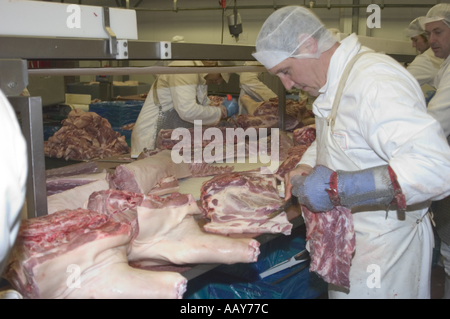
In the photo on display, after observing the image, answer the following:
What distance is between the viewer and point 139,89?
31.5 ft

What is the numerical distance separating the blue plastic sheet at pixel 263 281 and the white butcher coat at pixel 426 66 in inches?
114

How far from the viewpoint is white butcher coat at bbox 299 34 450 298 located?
5.87ft

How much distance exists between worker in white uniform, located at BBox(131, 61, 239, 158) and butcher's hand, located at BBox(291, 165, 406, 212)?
2654 millimetres

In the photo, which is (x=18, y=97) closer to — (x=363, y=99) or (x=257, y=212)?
(x=257, y=212)

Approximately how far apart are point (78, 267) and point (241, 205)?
41.6 inches

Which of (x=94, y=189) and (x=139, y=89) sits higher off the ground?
(x=139, y=89)

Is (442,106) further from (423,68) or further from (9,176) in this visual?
(9,176)

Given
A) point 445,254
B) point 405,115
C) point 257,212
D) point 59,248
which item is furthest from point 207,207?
point 445,254

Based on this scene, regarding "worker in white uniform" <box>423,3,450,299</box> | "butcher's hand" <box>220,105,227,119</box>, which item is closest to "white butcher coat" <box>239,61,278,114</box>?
"butcher's hand" <box>220,105,227,119</box>

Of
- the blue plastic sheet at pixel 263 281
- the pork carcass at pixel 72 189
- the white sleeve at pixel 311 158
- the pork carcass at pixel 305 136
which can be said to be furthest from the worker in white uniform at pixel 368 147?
the pork carcass at pixel 305 136

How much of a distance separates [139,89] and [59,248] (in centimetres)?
829

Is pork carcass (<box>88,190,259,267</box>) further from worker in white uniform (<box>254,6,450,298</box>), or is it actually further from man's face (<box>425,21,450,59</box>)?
man's face (<box>425,21,450,59</box>)
